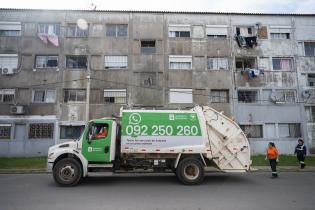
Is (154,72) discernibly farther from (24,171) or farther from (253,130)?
(24,171)

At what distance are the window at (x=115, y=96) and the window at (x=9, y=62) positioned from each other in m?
9.27

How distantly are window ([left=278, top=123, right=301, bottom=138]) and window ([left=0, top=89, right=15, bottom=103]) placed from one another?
26100 millimetres

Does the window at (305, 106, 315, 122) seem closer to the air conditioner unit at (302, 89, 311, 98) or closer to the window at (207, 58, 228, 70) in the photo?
the air conditioner unit at (302, 89, 311, 98)

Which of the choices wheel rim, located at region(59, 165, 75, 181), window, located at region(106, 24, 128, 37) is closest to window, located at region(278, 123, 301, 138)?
window, located at region(106, 24, 128, 37)

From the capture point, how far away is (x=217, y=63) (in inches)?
1053

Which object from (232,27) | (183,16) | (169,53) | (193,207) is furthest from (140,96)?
(193,207)

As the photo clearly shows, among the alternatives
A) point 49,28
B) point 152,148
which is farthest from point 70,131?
point 152,148

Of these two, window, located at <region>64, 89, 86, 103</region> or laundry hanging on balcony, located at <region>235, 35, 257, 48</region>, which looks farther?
laundry hanging on balcony, located at <region>235, 35, 257, 48</region>

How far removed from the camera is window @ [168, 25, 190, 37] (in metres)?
27.1

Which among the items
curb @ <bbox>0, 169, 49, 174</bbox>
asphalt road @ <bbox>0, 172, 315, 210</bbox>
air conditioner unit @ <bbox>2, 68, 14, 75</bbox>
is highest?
air conditioner unit @ <bbox>2, 68, 14, 75</bbox>

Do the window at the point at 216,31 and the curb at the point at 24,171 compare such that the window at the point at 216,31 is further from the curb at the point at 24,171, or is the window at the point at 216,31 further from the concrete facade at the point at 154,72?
the curb at the point at 24,171

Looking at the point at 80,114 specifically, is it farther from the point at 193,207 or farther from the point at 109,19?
the point at 193,207

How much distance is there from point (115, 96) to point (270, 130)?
1556 centimetres

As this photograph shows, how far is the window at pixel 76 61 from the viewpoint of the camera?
26.0 meters
